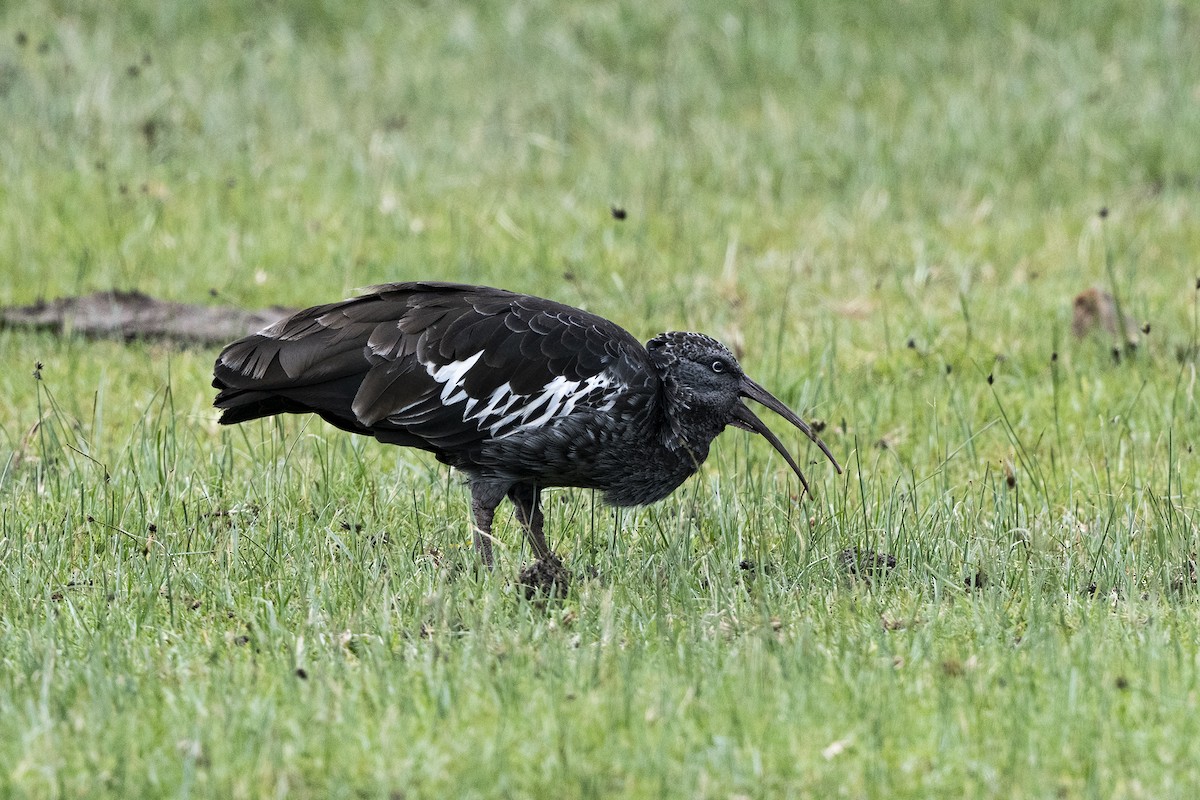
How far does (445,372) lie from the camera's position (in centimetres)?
580

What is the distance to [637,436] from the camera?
5828 mm

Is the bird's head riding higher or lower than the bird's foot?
higher

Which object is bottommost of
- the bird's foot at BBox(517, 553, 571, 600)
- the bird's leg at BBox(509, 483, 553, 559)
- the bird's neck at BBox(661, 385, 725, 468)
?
the bird's foot at BBox(517, 553, 571, 600)

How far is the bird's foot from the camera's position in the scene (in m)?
5.41

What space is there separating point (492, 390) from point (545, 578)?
745 millimetres

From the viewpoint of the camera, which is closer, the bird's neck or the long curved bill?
the bird's neck

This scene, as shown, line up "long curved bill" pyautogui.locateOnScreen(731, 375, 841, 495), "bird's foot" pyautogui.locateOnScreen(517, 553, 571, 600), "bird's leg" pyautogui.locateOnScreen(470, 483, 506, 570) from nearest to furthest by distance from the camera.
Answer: "bird's foot" pyautogui.locateOnScreen(517, 553, 571, 600) → "bird's leg" pyautogui.locateOnScreen(470, 483, 506, 570) → "long curved bill" pyautogui.locateOnScreen(731, 375, 841, 495)

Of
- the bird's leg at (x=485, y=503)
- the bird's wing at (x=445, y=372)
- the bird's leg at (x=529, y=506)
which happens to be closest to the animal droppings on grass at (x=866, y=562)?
the bird's wing at (x=445, y=372)

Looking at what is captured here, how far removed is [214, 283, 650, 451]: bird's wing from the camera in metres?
5.76

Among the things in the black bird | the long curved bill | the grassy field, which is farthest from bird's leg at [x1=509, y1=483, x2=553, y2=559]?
the long curved bill

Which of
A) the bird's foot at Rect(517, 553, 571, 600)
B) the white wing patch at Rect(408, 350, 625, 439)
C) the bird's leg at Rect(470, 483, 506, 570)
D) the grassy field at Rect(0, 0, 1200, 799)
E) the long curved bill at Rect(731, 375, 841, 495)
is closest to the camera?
the grassy field at Rect(0, 0, 1200, 799)

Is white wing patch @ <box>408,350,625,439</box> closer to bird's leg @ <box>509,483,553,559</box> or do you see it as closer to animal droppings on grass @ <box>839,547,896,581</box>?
bird's leg @ <box>509,483,553,559</box>

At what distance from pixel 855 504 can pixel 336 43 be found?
8.95 m

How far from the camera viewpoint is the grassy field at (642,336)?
417 centimetres
